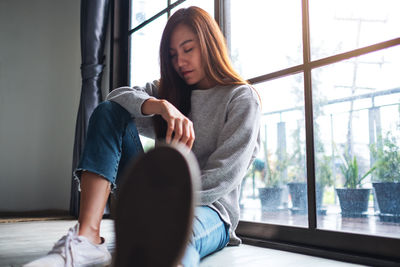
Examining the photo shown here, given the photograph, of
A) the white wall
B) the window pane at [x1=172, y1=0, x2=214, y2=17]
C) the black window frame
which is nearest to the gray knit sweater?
the black window frame

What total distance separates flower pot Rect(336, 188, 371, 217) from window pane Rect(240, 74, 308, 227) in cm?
14

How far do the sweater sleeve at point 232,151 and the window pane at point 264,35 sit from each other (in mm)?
485

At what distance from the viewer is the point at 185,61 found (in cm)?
136

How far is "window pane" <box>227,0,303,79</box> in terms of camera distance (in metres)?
1.62

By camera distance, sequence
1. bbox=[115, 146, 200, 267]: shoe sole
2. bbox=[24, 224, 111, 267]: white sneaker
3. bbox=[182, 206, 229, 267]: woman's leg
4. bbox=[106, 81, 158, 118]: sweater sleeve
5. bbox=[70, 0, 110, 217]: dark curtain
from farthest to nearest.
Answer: bbox=[70, 0, 110, 217]: dark curtain
bbox=[106, 81, 158, 118]: sweater sleeve
bbox=[182, 206, 229, 267]: woman's leg
bbox=[24, 224, 111, 267]: white sneaker
bbox=[115, 146, 200, 267]: shoe sole

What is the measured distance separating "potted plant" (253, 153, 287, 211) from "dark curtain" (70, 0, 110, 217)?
1.35 meters

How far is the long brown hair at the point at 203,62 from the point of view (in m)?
1.34

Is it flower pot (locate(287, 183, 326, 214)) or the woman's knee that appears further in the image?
flower pot (locate(287, 183, 326, 214))

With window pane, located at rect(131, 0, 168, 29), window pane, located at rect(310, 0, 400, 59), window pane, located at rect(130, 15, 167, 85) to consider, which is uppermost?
window pane, located at rect(131, 0, 168, 29)

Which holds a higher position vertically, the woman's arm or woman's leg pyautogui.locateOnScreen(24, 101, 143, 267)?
the woman's arm

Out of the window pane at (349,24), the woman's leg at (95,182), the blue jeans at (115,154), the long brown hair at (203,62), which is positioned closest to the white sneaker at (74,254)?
the woman's leg at (95,182)

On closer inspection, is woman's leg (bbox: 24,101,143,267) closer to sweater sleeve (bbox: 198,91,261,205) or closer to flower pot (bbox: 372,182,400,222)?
sweater sleeve (bbox: 198,91,261,205)

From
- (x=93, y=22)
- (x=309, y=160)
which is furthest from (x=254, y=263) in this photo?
(x=93, y=22)

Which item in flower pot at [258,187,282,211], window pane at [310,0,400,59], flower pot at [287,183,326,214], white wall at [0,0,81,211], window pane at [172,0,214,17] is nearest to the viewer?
window pane at [310,0,400,59]
